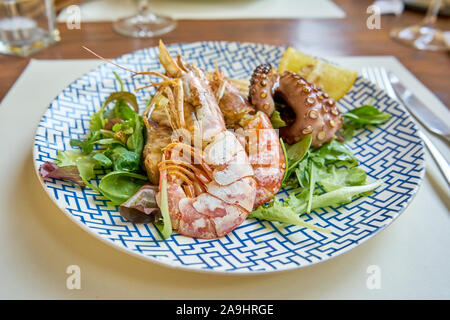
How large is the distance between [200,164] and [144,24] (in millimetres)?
2195

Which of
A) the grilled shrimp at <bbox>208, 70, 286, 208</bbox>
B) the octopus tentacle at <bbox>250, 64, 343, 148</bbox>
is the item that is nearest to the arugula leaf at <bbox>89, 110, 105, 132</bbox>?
the grilled shrimp at <bbox>208, 70, 286, 208</bbox>

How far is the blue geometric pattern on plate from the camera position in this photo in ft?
4.05

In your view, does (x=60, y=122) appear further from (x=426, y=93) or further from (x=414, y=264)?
(x=426, y=93)

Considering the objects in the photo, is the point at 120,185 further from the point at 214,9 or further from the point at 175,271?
the point at 214,9

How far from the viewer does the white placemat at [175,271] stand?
123cm

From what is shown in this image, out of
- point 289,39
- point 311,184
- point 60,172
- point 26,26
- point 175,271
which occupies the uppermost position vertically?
point 26,26

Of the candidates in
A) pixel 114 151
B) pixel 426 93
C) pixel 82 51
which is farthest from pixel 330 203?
pixel 82 51

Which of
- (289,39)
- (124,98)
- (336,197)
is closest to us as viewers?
(336,197)

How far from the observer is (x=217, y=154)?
1.54 metres

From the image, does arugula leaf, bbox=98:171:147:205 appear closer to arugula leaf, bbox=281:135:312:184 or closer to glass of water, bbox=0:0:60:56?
arugula leaf, bbox=281:135:312:184

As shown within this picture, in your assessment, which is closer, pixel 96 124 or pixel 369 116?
pixel 96 124

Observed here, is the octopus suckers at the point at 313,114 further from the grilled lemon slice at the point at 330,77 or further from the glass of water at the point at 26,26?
the glass of water at the point at 26,26

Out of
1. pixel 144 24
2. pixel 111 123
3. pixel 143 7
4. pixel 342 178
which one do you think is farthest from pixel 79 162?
pixel 143 7

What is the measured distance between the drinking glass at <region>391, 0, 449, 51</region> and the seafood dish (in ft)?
5.51
